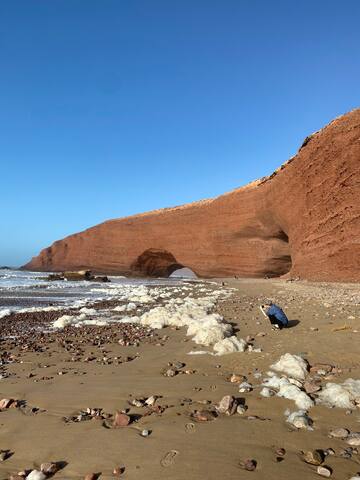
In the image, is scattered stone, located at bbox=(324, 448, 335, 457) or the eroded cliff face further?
the eroded cliff face

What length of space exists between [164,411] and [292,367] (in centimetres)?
173

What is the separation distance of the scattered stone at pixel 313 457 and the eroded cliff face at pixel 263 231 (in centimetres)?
2306

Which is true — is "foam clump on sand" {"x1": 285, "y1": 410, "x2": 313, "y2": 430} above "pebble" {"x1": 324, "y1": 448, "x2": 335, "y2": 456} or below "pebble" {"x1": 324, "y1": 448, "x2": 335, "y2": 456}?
above

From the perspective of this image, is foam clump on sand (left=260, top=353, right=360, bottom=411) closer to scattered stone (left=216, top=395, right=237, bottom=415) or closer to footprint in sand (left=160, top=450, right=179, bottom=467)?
scattered stone (left=216, top=395, right=237, bottom=415)

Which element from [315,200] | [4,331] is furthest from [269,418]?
[315,200]

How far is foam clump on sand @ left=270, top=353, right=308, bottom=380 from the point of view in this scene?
437 cm

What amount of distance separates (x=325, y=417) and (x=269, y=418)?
465mm

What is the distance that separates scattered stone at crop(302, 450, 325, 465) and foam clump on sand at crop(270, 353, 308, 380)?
1714 millimetres

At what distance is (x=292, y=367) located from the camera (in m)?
4.50

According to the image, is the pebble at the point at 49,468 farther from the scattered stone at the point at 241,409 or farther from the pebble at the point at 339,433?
the pebble at the point at 339,433

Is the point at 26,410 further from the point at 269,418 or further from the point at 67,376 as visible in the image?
the point at 269,418

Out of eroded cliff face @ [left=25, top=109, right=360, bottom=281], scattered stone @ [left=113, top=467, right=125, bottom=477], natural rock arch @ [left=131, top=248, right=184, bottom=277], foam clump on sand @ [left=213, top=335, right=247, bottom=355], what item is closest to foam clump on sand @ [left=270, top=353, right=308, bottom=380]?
foam clump on sand @ [left=213, top=335, right=247, bottom=355]

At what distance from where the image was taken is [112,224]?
177 ft

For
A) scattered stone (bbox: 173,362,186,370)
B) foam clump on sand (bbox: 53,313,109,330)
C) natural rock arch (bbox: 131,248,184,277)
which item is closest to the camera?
scattered stone (bbox: 173,362,186,370)
